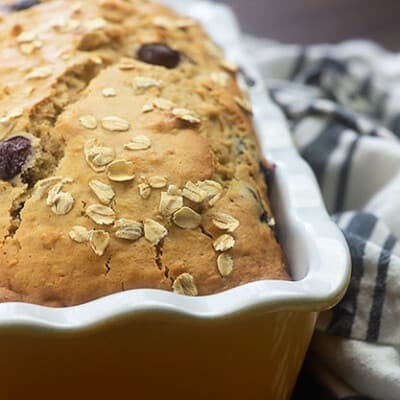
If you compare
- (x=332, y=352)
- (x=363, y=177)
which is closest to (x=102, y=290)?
(x=332, y=352)

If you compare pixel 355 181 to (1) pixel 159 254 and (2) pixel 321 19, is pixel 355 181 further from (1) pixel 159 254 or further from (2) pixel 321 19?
(2) pixel 321 19

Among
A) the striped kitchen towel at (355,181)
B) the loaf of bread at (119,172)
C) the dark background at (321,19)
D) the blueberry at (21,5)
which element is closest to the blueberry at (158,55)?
the loaf of bread at (119,172)

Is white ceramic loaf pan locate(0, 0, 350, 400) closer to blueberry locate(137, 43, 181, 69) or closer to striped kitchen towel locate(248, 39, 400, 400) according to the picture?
striped kitchen towel locate(248, 39, 400, 400)

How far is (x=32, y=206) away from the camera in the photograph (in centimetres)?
105

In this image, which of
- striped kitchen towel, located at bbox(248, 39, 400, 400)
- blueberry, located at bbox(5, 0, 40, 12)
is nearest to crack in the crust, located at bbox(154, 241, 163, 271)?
striped kitchen towel, located at bbox(248, 39, 400, 400)

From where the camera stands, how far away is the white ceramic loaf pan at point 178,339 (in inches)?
35.4

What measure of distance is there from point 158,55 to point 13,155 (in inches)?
12.1

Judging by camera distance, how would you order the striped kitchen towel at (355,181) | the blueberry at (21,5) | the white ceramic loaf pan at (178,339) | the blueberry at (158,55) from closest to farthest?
the white ceramic loaf pan at (178,339) → the striped kitchen towel at (355,181) → the blueberry at (158,55) → the blueberry at (21,5)

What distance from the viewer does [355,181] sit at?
5.00ft

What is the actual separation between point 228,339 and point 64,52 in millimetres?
503

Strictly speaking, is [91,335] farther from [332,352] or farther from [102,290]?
[332,352]

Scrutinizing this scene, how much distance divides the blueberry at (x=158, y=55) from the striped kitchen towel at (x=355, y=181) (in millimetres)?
330

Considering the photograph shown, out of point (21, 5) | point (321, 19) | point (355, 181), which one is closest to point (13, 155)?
point (21, 5)

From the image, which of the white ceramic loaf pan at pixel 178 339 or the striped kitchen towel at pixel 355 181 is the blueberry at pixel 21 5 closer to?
the striped kitchen towel at pixel 355 181
